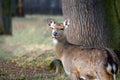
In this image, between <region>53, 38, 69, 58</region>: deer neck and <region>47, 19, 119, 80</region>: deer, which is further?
<region>53, 38, 69, 58</region>: deer neck

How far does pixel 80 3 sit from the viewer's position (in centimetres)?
1206

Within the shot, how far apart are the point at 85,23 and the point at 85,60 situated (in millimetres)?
2965

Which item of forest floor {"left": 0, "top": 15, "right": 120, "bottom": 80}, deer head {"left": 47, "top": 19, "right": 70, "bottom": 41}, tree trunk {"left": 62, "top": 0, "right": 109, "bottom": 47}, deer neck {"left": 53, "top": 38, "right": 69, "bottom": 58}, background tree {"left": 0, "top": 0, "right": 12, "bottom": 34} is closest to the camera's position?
deer head {"left": 47, "top": 19, "right": 70, "bottom": 41}

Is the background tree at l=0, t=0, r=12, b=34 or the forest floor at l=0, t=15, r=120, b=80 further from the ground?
the background tree at l=0, t=0, r=12, b=34

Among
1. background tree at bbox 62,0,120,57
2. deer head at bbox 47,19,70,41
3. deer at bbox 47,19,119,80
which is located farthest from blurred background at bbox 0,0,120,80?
deer head at bbox 47,19,70,41

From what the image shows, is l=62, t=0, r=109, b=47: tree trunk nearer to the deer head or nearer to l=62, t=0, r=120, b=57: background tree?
l=62, t=0, r=120, b=57: background tree

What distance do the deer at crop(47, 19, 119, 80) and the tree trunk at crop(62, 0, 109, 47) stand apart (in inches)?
79.3

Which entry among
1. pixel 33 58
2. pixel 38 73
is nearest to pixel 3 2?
pixel 33 58

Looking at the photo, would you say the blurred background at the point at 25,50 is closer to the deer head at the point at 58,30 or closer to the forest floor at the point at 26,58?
the forest floor at the point at 26,58

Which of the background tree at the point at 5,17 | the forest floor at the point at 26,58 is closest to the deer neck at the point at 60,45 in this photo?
the forest floor at the point at 26,58

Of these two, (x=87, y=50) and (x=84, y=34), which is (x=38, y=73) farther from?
(x=87, y=50)

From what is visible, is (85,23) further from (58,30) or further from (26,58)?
(26,58)

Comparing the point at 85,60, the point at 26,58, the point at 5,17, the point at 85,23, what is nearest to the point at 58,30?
the point at 85,60

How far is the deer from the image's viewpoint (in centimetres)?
887
